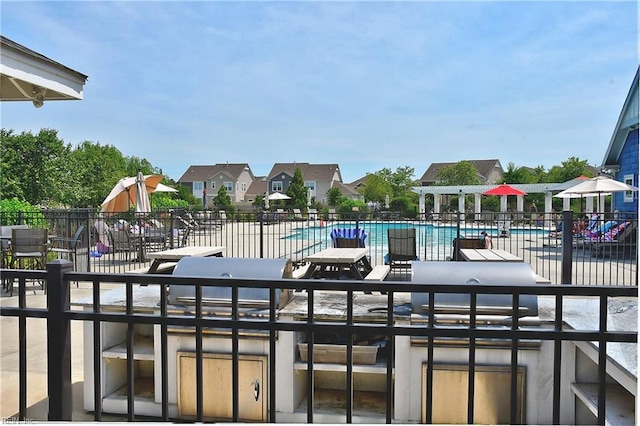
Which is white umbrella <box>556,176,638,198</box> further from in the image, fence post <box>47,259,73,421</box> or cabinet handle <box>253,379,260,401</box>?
fence post <box>47,259,73,421</box>

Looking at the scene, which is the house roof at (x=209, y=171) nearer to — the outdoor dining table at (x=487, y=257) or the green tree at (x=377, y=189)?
the green tree at (x=377, y=189)

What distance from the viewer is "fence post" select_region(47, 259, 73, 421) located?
85.7 inches

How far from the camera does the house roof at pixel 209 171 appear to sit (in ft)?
242

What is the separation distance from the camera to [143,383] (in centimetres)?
417

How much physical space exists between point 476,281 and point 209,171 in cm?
7404

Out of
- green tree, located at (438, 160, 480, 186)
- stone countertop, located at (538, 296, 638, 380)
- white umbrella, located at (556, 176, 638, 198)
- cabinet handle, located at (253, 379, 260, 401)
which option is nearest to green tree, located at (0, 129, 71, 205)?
white umbrella, located at (556, 176, 638, 198)

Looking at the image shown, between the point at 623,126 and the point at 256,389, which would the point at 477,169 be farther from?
the point at 256,389

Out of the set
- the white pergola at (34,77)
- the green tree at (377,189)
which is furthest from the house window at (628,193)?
the green tree at (377,189)

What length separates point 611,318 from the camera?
3.81m

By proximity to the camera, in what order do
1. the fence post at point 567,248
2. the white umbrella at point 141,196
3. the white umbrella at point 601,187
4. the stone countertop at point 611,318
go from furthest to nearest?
the white umbrella at point 601,187 < the white umbrella at point 141,196 < the fence post at point 567,248 < the stone countertop at point 611,318

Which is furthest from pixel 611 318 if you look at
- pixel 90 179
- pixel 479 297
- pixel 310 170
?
pixel 310 170

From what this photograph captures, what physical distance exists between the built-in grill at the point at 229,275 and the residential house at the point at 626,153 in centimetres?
1552

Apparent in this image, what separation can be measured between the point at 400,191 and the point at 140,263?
172ft

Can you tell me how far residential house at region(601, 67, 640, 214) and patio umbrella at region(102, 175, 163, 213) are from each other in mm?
15020
